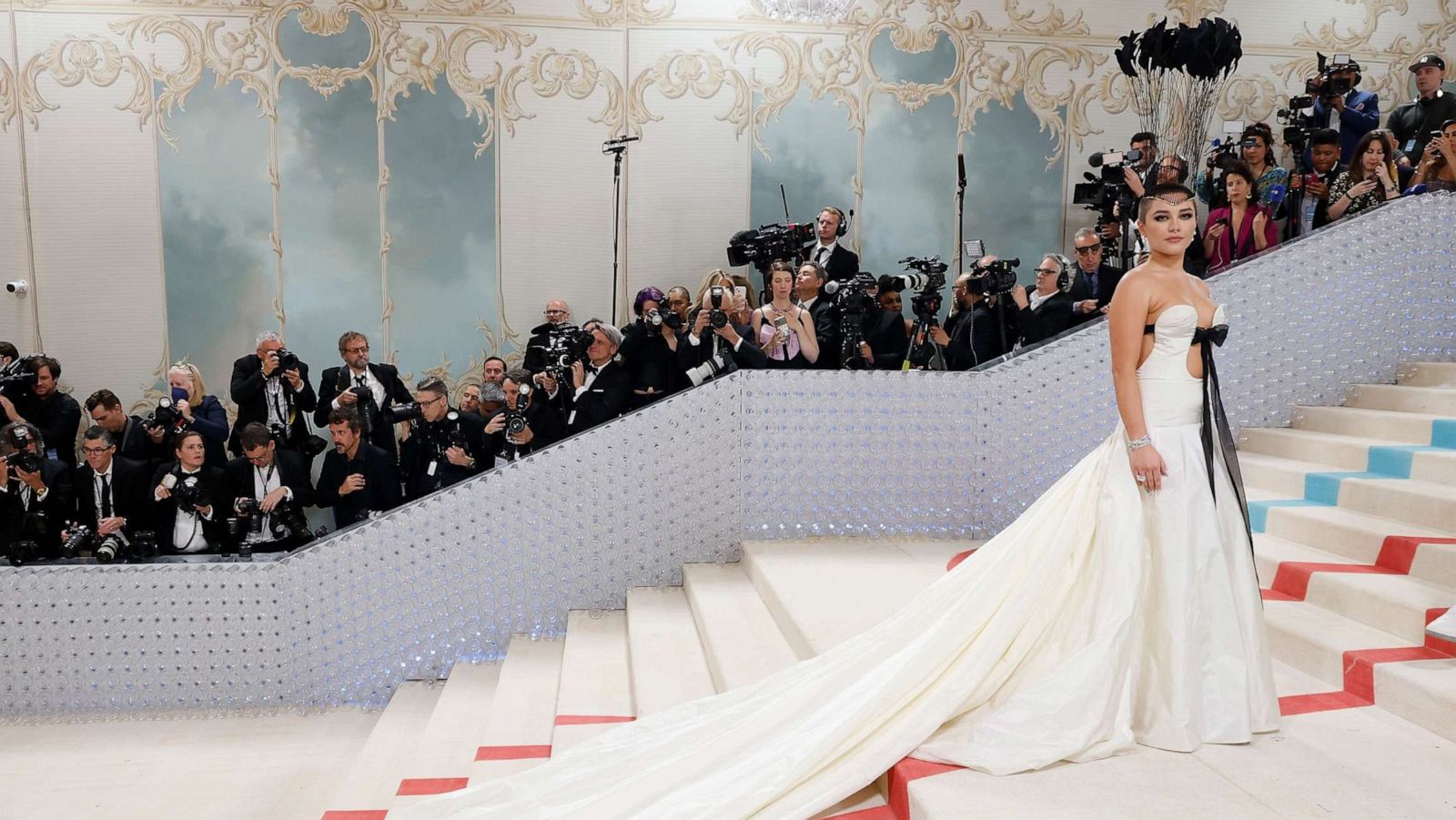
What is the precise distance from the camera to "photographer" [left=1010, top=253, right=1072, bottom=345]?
5617 millimetres

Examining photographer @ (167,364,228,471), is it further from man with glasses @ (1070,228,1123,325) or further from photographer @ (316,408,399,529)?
man with glasses @ (1070,228,1123,325)

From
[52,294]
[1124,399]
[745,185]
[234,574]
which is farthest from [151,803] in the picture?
[745,185]

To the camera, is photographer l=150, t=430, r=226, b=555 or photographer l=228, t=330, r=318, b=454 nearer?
photographer l=150, t=430, r=226, b=555

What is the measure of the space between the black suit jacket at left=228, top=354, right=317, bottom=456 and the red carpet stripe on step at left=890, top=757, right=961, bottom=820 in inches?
195

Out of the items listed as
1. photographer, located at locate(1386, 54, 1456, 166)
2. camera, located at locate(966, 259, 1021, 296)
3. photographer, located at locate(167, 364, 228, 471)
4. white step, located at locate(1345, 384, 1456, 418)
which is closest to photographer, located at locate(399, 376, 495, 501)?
photographer, located at locate(167, 364, 228, 471)

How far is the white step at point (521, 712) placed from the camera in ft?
12.5

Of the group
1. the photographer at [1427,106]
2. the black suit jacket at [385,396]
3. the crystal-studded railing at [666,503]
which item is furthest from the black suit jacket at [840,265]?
the photographer at [1427,106]

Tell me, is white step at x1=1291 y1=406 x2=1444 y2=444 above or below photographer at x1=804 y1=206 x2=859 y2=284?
below

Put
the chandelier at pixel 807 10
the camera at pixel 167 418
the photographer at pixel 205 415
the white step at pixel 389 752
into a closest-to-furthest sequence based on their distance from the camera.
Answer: the white step at pixel 389 752 → the camera at pixel 167 418 → the photographer at pixel 205 415 → the chandelier at pixel 807 10

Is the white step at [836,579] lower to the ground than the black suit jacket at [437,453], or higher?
lower

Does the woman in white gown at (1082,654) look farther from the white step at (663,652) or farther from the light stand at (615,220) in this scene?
the light stand at (615,220)

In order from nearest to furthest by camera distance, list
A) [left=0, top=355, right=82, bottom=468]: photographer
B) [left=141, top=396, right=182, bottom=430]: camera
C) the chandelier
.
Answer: [left=141, top=396, right=182, bottom=430]: camera, [left=0, top=355, right=82, bottom=468]: photographer, the chandelier

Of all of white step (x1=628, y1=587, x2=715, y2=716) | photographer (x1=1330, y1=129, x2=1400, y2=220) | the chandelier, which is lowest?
white step (x1=628, y1=587, x2=715, y2=716)

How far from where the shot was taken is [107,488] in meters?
5.89
